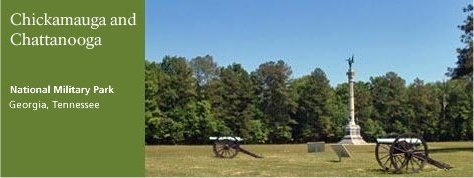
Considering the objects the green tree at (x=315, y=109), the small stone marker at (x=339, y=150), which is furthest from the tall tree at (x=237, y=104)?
the small stone marker at (x=339, y=150)

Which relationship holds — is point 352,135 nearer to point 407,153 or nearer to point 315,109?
point 315,109

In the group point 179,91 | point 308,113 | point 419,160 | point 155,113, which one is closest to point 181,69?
point 179,91

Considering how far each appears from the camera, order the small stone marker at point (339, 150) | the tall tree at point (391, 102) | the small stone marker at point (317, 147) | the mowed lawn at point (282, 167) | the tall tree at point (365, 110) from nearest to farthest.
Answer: the mowed lawn at point (282, 167)
the small stone marker at point (339, 150)
the small stone marker at point (317, 147)
the tall tree at point (365, 110)
the tall tree at point (391, 102)

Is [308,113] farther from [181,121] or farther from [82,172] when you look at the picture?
[82,172]

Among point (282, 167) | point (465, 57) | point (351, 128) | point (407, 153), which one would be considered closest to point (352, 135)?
point (351, 128)

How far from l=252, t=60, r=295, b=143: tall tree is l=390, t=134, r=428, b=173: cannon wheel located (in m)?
52.6

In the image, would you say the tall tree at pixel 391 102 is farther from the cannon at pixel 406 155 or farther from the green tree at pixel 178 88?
the cannon at pixel 406 155

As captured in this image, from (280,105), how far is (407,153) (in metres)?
55.5

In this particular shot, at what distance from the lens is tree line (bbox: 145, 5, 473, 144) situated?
65562mm

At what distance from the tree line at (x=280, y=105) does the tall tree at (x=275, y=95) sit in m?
0.11

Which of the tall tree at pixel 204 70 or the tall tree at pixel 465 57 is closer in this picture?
the tall tree at pixel 465 57

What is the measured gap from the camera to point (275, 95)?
7219 cm

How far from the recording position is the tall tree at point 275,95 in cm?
7100

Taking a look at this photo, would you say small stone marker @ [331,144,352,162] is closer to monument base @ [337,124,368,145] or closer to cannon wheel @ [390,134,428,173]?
cannon wheel @ [390,134,428,173]
